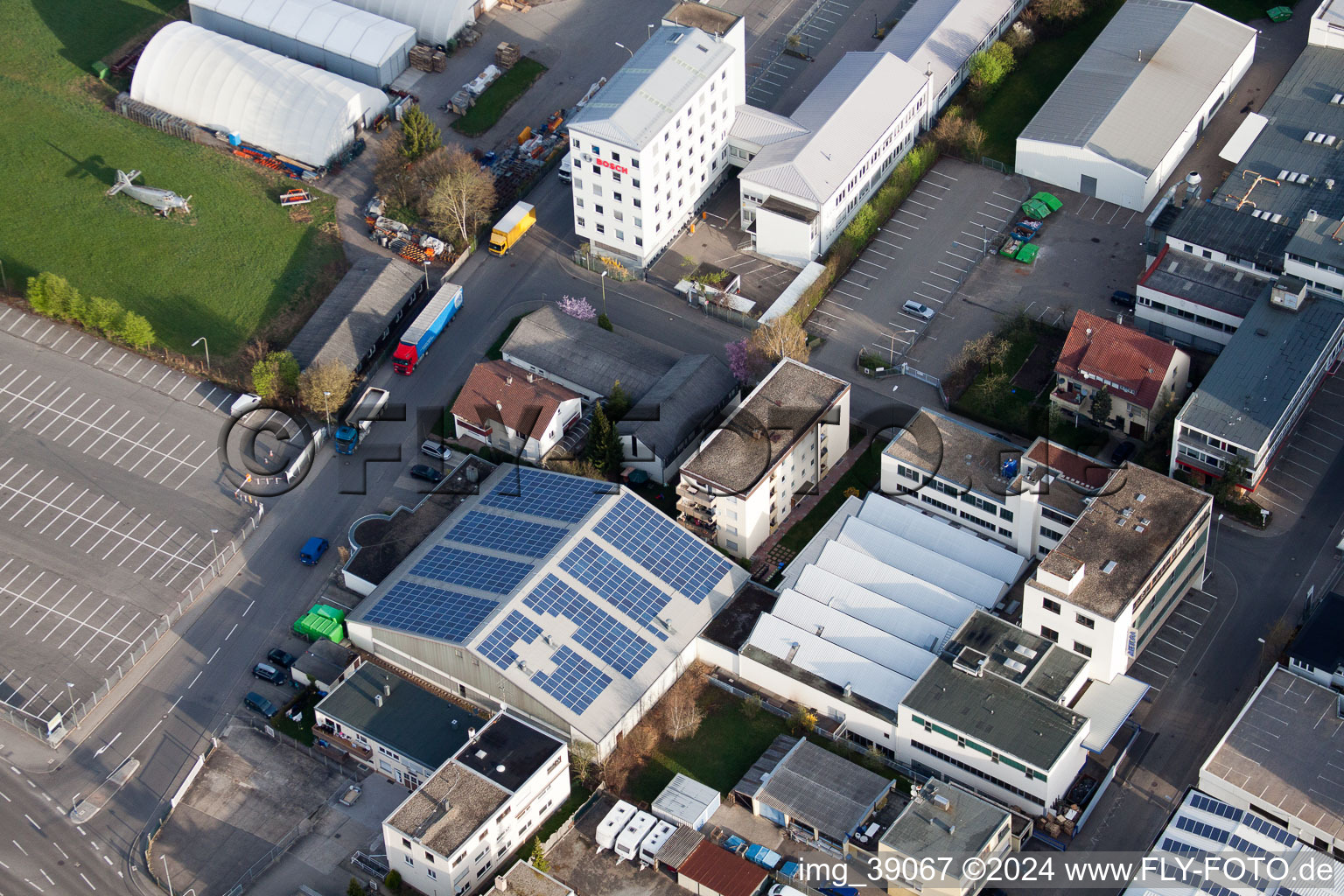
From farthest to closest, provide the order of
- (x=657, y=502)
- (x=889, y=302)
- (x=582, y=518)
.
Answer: (x=889, y=302), (x=657, y=502), (x=582, y=518)

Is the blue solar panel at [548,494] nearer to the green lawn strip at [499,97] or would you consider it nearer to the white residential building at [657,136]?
the white residential building at [657,136]

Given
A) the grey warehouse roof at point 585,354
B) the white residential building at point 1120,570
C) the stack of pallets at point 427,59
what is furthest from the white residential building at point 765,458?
the stack of pallets at point 427,59

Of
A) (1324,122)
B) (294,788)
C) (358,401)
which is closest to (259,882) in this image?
(294,788)

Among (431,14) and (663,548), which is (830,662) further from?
(431,14)

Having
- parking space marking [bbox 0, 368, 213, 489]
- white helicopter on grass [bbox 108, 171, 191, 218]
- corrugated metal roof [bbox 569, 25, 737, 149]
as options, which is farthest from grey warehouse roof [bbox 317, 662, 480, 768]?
white helicopter on grass [bbox 108, 171, 191, 218]

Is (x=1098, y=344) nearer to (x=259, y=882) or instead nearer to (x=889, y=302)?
(x=889, y=302)

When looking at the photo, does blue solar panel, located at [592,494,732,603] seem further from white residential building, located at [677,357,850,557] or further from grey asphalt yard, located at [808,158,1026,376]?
grey asphalt yard, located at [808,158,1026,376]

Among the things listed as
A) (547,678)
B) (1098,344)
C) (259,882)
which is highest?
(1098,344)

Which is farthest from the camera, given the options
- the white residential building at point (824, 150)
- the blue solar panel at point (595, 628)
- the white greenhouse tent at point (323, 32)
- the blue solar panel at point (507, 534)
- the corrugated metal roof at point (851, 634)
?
the white greenhouse tent at point (323, 32)

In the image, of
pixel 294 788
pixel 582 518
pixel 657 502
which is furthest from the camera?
pixel 657 502
